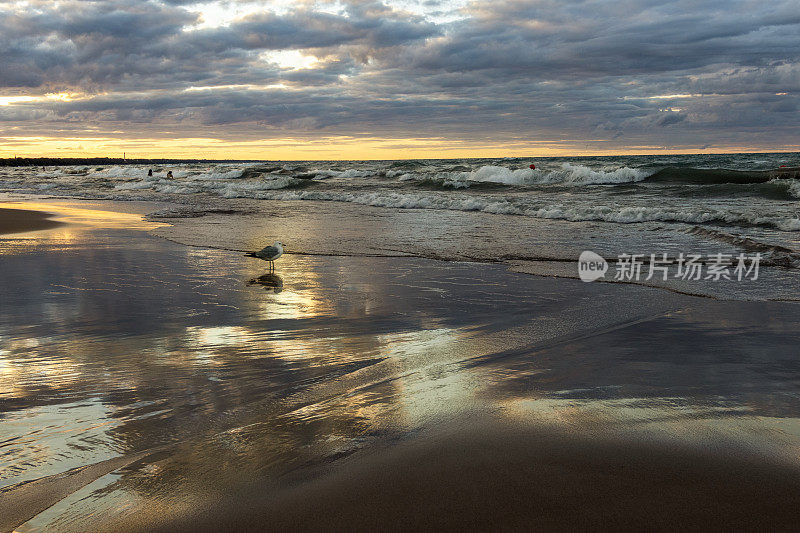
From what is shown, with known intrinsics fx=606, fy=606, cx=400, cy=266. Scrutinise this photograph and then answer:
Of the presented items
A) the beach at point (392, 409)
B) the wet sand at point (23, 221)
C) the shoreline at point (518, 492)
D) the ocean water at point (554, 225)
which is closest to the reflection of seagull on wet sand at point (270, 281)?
the beach at point (392, 409)

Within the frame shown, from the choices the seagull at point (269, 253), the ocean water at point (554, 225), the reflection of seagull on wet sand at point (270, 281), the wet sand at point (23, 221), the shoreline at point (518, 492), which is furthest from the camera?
the wet sand at point (23, 221)

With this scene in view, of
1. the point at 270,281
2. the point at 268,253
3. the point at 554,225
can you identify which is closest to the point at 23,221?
the point at 268,253

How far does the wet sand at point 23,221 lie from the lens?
45.0 ft

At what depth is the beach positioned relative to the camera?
2488 mm

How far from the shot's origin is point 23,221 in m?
15.4

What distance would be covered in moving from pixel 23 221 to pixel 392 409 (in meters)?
15.4

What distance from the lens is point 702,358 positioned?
4.46 metres

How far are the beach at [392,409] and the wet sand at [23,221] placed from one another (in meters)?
8.21

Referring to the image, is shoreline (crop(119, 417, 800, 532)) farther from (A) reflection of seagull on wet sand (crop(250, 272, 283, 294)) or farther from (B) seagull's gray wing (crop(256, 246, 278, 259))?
(B) seagull's gray wing (crop(256, 246, 278, 259))

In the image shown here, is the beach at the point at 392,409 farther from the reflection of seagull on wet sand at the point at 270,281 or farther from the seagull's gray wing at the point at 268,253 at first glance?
the seagull's gray wing at the point at 268,253

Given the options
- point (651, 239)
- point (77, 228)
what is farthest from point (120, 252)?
point (651, 239)

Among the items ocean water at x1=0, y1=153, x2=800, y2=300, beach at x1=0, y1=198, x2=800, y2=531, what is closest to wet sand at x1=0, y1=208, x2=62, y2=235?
ocean water at x1=0, y1=153, x2=800, y2=300

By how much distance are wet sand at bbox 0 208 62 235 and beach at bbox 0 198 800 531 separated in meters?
8.21

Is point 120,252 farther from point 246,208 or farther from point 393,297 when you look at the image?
point 246,208
